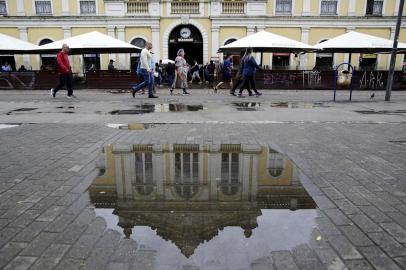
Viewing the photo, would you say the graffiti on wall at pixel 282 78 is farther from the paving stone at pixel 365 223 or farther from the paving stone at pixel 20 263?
the paving stone at pixel 20 263

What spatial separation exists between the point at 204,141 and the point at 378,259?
11.3ft

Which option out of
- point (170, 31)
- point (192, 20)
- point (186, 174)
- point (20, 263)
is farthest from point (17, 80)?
point (20, 263)

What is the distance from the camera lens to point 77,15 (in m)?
28.8

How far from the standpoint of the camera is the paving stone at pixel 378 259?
2.15m

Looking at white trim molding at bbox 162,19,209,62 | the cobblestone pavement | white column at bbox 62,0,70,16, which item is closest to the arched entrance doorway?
white trim molding at bbox 162,19,209,62

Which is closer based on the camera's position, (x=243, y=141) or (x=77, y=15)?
(x=243, y=141)

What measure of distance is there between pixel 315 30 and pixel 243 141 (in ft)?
88.2

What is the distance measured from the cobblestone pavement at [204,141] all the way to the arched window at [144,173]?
1.73 ft

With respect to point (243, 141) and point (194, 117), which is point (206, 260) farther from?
point (194, 117)

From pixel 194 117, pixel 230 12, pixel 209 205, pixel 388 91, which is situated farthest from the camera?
pixel 230 12

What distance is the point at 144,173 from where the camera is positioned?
12.8ft

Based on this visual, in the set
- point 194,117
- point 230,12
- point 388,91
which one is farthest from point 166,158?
point 230,12

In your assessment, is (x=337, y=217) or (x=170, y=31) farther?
(x=170, y=31)

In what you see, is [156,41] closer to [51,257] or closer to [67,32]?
[67,32]
